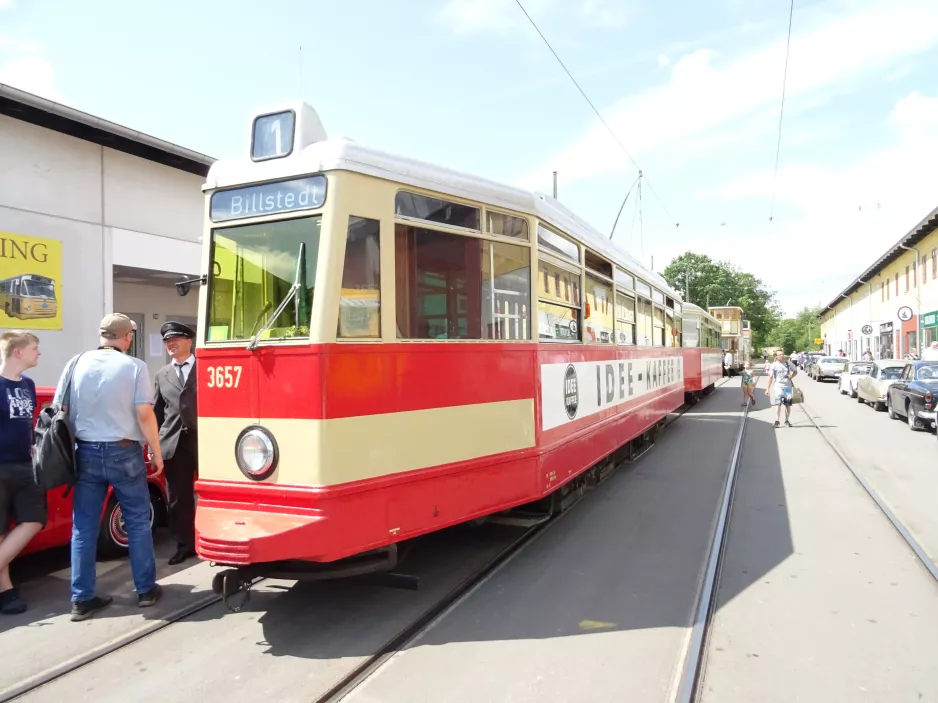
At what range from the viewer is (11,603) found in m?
4.29

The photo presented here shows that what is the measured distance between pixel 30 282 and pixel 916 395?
1521cm

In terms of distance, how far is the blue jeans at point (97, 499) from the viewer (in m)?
4.18

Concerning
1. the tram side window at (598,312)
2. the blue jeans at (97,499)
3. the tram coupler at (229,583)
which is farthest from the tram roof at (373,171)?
the tram coupler at (229,583)

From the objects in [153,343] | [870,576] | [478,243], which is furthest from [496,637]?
[153,343]

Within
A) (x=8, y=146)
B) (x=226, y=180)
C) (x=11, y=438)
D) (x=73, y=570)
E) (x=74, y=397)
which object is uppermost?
(x=8, y=146)

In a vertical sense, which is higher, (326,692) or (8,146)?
(8,146)

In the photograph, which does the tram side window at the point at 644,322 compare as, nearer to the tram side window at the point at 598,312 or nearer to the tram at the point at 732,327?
the tram side window at the point at 598,312

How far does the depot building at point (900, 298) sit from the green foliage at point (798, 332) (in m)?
51.4

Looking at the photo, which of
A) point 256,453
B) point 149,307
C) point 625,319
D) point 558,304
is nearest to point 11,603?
point 256,453

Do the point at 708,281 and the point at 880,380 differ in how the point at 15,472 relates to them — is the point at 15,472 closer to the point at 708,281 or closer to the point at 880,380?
the point at 880,380

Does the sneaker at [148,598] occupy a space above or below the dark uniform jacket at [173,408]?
below

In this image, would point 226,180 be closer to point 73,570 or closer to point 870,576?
point 73,570

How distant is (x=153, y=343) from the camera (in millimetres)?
12156

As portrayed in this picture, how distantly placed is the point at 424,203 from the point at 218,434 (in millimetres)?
1923
